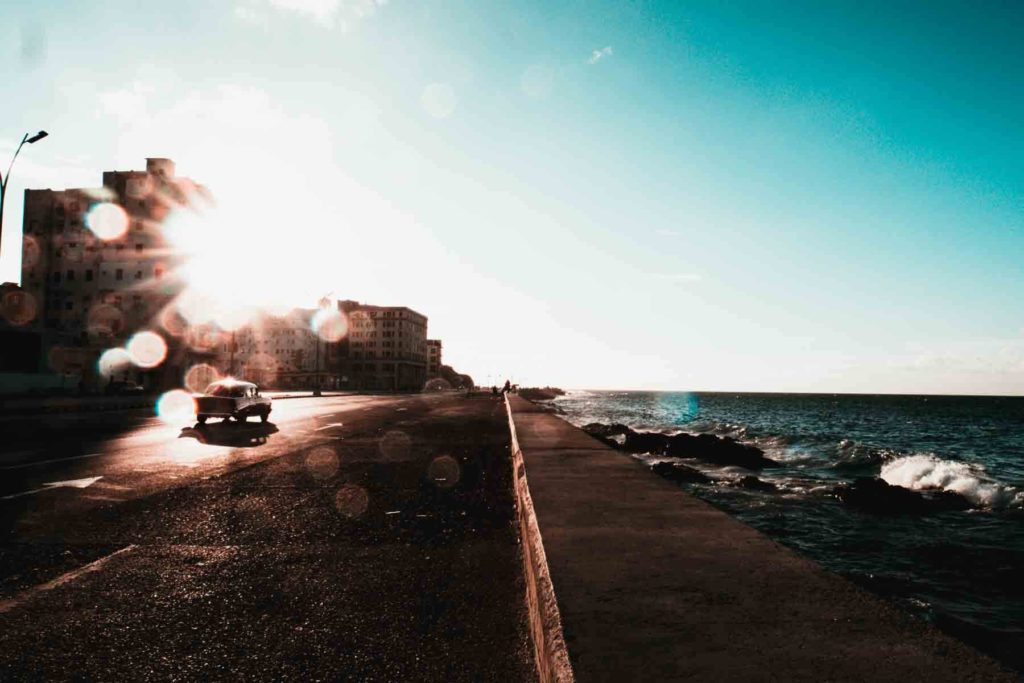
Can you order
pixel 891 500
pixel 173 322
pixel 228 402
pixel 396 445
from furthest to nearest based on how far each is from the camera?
pixel 173 322
pixel 228 402
pixel 891 500
pixel 396 445

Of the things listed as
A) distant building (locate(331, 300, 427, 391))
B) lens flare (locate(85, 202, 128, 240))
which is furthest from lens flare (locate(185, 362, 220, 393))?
distant building (locate(331, 300, 427, 391))

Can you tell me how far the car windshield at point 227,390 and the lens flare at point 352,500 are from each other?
13100 mm

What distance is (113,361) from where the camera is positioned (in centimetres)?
5719

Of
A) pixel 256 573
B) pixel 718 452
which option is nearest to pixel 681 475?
pixel 718 452

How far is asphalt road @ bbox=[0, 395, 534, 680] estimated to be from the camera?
3.08 metres

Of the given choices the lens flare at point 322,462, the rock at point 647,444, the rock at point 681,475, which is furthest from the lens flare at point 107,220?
the rock at point 681,475

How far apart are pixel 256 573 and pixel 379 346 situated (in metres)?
152

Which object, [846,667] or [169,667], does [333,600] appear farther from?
[846,667]

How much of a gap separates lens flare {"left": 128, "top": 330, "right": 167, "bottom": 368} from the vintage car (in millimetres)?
48793

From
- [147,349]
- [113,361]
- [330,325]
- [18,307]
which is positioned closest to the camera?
[113,361]

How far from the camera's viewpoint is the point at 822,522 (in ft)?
43.3

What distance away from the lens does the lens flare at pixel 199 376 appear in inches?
2525

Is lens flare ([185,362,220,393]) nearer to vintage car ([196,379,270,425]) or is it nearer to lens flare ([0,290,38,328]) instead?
lens flare ([0,290,38,328])

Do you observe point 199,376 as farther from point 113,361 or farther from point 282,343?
point 282,343
